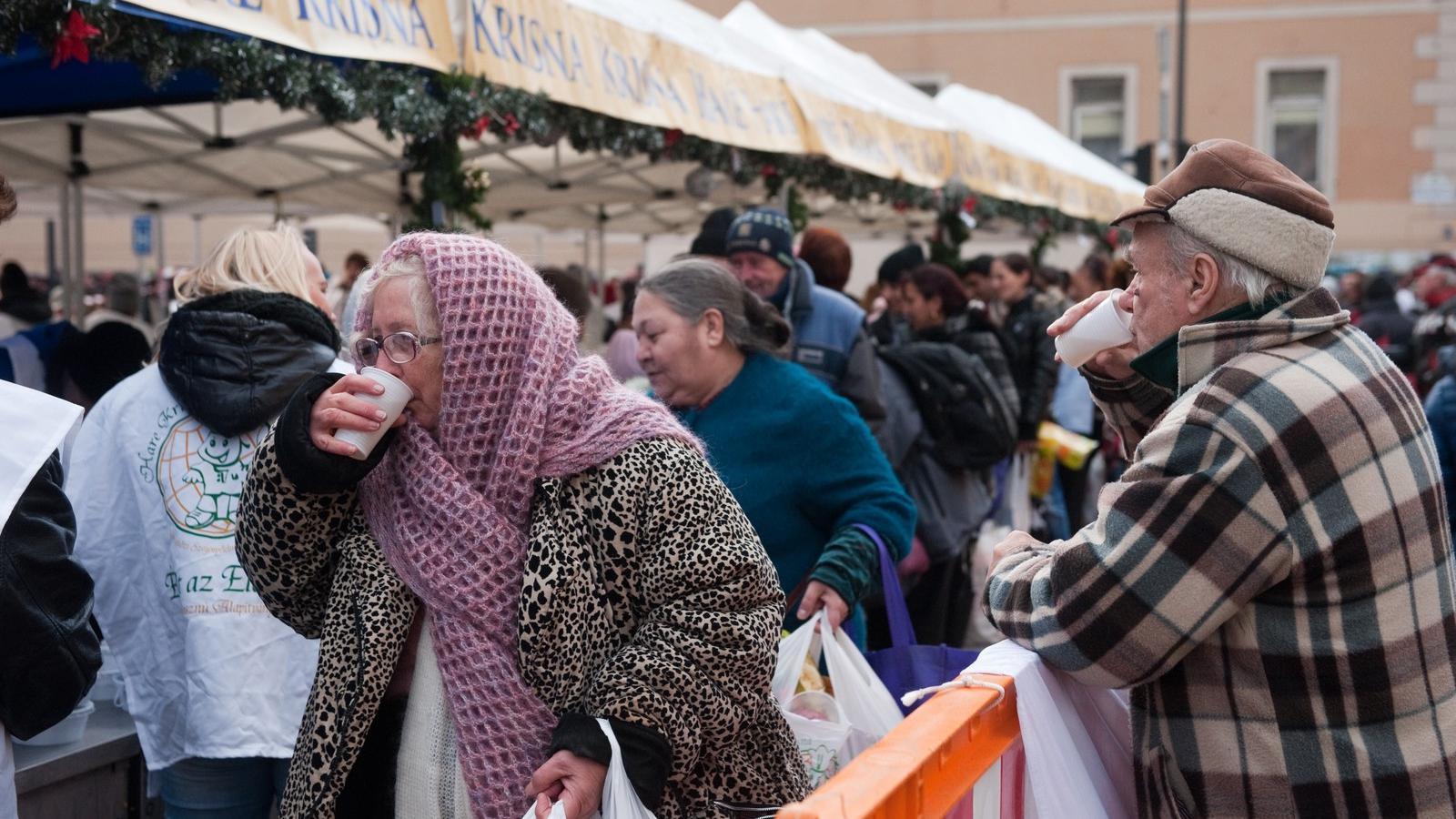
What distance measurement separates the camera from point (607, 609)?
2109 mm

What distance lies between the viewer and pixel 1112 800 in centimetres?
210

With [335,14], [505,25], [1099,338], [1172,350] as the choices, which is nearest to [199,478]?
[335,14]

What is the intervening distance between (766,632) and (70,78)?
5.19 m

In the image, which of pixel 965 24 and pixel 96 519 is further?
pixel 965 24

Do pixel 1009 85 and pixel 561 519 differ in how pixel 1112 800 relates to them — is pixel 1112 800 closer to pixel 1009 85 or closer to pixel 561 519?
pixel 561 519

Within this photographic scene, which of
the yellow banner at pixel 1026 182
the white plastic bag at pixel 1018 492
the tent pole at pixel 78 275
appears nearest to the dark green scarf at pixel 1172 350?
the white plastic bag at pixel 1018 492

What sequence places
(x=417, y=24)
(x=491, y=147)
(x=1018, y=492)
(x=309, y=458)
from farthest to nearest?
(x=1018, y=492)
(x=491, y=147)
(x=417, y=24)
(x=309, y=458)

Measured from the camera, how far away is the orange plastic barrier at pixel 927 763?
1.49 m

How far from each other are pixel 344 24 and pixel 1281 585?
3236mm

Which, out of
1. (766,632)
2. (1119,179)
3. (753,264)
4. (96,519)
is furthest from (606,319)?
(766,632)

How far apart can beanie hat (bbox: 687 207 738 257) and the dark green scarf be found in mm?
3095

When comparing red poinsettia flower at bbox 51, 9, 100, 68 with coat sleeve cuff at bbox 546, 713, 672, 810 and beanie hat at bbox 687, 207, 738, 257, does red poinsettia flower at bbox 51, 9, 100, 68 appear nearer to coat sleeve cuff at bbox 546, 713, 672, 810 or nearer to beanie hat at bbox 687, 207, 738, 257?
beanie hat at bbox 687, 207, 738, 257

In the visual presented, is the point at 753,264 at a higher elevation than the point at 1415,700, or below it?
higher

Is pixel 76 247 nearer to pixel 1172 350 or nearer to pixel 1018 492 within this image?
pixel 1018 492
